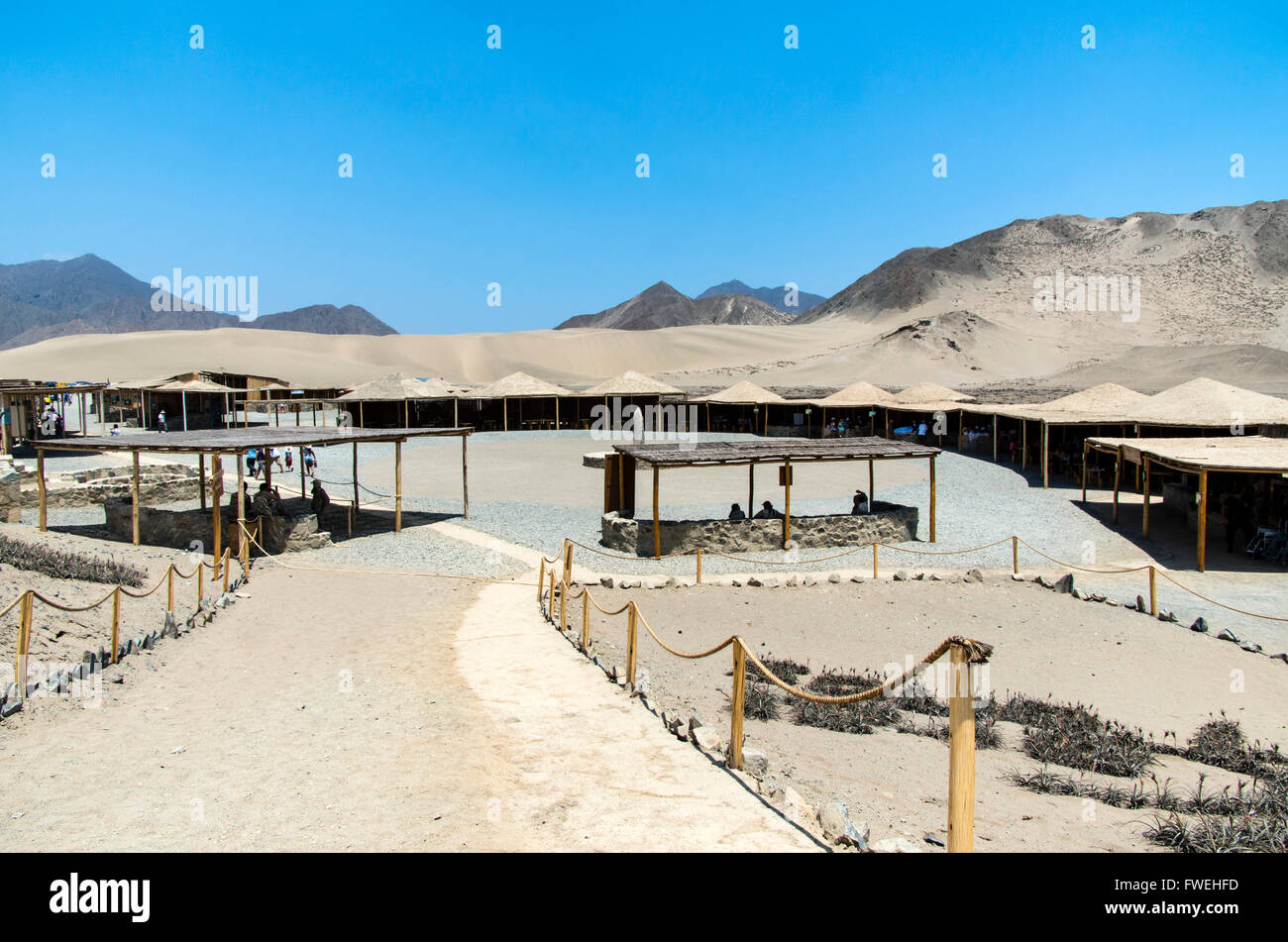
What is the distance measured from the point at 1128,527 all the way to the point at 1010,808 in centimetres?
1424

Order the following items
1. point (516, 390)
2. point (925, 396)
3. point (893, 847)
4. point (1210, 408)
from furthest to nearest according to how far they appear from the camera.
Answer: point (516, 390) < point (925, 396) < point (1210, 408) < point (893, 847)

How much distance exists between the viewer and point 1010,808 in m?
5.51

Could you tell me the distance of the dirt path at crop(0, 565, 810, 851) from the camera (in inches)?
174

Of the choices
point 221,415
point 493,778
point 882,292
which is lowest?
point 493,778

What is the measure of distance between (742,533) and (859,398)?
23.8 metres

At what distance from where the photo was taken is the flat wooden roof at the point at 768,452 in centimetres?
1505

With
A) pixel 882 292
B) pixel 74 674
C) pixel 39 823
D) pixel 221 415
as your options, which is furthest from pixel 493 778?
pixel 882 292

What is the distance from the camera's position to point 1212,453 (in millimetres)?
15867

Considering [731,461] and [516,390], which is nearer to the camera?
[731,461]

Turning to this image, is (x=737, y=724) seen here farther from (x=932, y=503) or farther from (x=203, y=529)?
(x=203, y=529)

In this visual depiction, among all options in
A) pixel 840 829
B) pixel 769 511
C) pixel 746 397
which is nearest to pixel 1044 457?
pixel 769 511

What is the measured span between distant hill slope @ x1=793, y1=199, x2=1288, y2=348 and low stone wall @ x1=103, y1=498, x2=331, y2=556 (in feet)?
283
